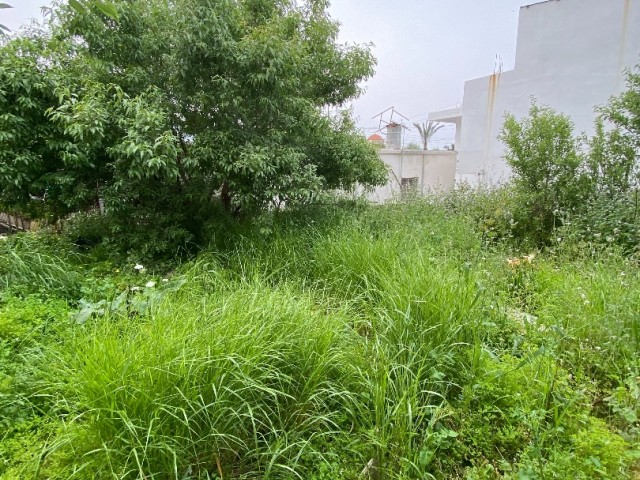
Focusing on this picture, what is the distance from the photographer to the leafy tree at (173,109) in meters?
3.45

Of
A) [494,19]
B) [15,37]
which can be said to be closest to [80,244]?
[15,37]

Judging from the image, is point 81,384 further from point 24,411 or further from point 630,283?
point 630,283

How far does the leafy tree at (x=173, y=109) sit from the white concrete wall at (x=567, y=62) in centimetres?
563

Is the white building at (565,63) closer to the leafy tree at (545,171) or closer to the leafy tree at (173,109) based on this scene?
the leafy tree at (545,171)

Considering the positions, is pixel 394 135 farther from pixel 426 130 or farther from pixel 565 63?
pixel 565 63

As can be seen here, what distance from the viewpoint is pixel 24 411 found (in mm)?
1704

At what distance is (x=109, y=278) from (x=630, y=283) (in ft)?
14.7

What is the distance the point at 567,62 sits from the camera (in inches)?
327

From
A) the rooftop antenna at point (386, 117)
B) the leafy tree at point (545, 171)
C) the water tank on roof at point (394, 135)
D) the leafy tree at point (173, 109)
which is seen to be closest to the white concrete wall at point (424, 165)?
the rooftop antenna at point (386, 117)

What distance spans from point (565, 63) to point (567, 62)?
0.04 m

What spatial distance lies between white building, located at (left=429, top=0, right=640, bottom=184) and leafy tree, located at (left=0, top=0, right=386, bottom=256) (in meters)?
6.46

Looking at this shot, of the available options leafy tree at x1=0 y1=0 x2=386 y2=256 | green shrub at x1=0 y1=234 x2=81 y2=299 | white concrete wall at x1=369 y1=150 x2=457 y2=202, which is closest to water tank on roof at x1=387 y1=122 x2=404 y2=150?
white concrete wall at x1=369 y1=150 x2=457 y2=202

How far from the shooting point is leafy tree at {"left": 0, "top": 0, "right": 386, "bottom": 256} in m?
3.45

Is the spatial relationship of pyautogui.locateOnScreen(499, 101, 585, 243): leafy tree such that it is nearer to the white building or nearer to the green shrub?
the white building
